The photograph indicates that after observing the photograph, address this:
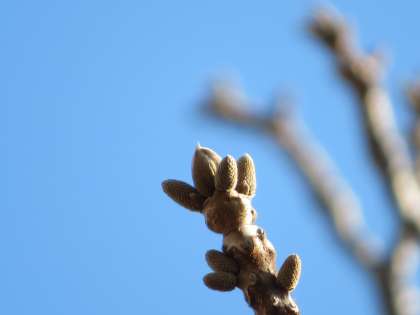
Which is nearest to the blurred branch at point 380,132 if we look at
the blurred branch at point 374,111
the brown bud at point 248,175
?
the blurred branch at point 374,111

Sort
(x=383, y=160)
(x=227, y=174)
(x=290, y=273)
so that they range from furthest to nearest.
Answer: (x=383, y=160), (x=227, y=174), (x=290, y=273)

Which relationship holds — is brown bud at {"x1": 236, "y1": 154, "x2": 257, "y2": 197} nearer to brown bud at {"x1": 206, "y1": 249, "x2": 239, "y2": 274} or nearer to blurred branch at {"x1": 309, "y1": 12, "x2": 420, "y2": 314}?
brown bud at {"x1": 206, "y1": 249, "x2": 239, "y2": 274}

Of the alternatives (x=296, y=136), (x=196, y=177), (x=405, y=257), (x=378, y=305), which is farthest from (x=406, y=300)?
(x=296, y=136)

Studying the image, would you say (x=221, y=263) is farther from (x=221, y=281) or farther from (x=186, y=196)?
(x=186, y=196)

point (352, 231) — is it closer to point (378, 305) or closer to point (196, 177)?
point (378, 305)

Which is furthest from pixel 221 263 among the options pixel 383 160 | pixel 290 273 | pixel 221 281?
pixel 383 160

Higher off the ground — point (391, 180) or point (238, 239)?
point (391, 180)

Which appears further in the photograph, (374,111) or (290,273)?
(374,111)

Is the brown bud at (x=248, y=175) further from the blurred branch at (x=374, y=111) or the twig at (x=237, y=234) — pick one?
the blurred branch at (x=374, y=111)
